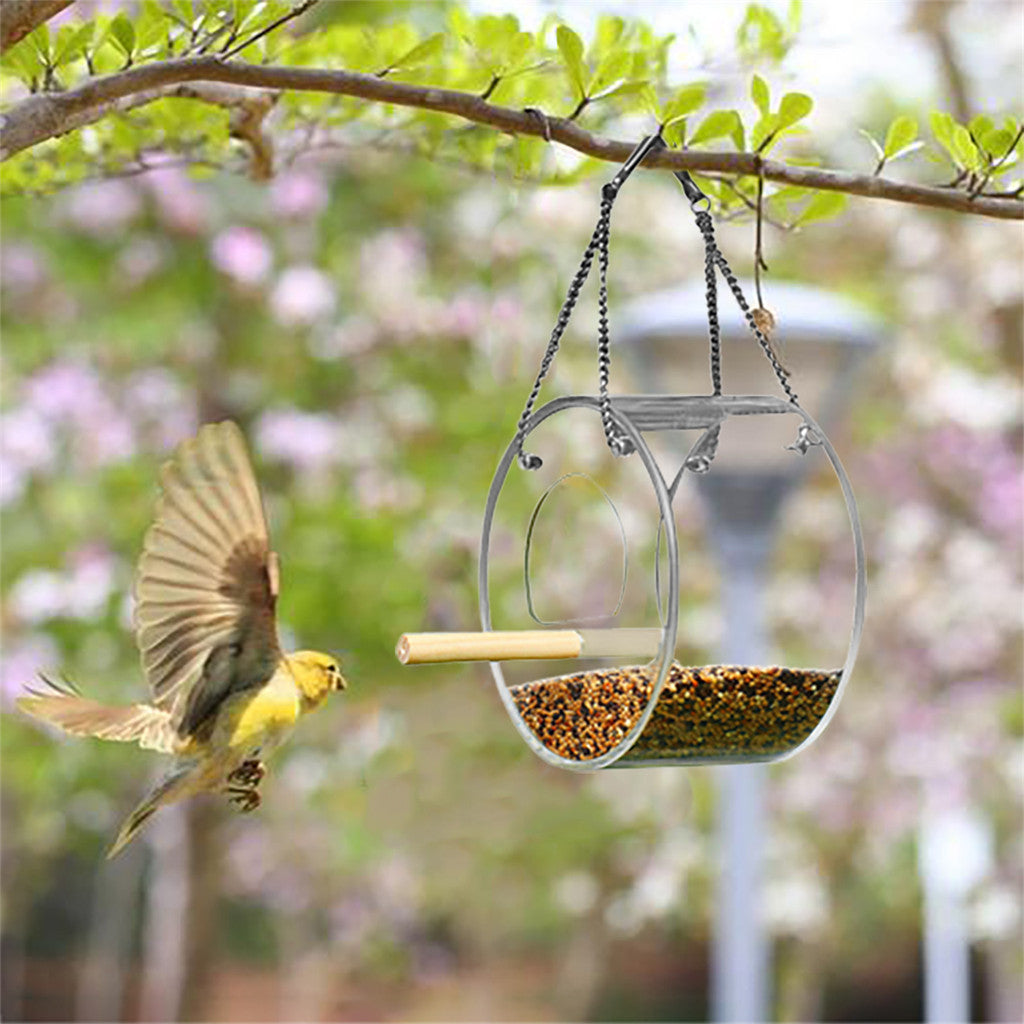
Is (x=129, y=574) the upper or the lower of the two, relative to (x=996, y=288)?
lower

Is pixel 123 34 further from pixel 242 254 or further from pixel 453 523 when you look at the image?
pixel 453 523

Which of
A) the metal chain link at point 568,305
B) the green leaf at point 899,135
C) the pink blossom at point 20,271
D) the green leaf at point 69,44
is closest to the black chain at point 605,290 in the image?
the metal chain link at point 568,305

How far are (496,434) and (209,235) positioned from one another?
0.82 meters

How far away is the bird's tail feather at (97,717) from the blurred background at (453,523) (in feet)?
6.60

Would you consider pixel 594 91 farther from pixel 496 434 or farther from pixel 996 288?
pixel 996 288

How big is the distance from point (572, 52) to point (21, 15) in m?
0.34

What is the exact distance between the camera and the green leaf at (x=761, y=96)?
1213 mm

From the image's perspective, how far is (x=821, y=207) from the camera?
4.56 ft

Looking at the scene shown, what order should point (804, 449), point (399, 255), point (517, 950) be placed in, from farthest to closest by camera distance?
point (517, 950) < point (399, 255) < point (804, 449)

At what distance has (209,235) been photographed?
4.23 metres

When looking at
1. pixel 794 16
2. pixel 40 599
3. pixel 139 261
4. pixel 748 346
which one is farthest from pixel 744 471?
pixel 794 16

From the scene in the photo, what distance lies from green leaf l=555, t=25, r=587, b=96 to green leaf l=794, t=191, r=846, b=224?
0.77 feet

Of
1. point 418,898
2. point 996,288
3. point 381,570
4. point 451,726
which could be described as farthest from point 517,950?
point 381,570

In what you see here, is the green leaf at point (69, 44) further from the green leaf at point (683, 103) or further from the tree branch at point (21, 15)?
the green leaf at point (683, 103)
